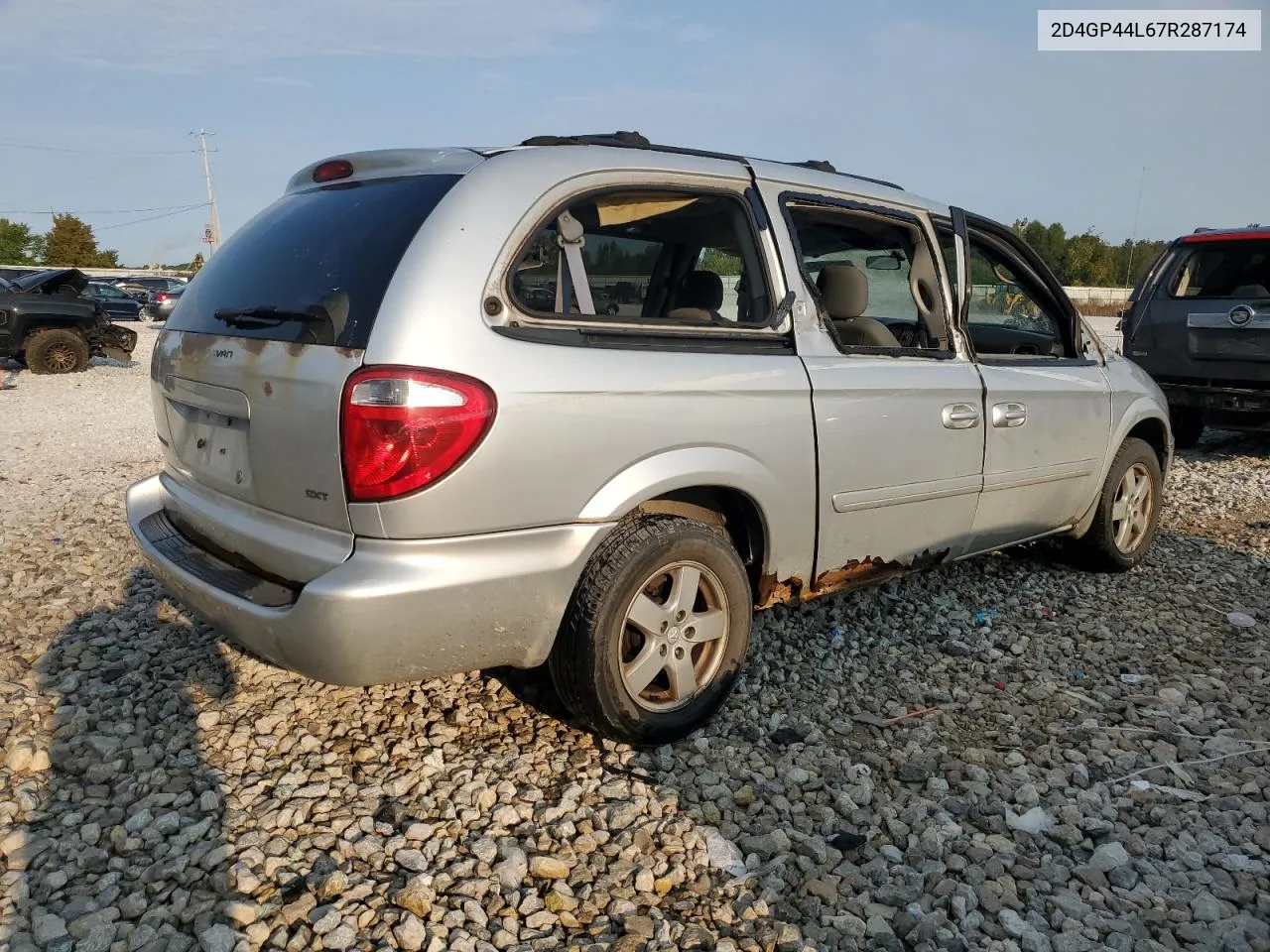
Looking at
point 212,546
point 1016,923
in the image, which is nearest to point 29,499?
point 212,546

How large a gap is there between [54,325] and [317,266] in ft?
44.3

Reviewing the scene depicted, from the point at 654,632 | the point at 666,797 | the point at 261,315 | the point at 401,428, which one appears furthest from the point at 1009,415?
the point at 261,315

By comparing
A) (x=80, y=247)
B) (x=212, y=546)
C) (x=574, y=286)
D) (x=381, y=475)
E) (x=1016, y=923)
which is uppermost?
(x=80, y=247)

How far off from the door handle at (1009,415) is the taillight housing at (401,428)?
8.13ft

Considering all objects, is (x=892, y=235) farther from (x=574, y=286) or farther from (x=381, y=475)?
(x=381, y=475)

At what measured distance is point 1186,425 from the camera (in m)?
9.09

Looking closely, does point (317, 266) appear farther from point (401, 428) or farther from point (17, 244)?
point (17, 244)

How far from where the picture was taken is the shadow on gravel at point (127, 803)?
2.21 m

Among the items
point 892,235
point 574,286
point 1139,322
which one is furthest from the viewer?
point 1139,322

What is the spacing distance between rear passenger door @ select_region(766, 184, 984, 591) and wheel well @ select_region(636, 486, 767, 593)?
26 centimetres

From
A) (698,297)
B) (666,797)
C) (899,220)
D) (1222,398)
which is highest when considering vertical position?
(899,220)

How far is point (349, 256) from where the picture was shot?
8.68ft

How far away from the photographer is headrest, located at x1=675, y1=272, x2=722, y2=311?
3512mm

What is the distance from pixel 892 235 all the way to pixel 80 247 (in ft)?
235
